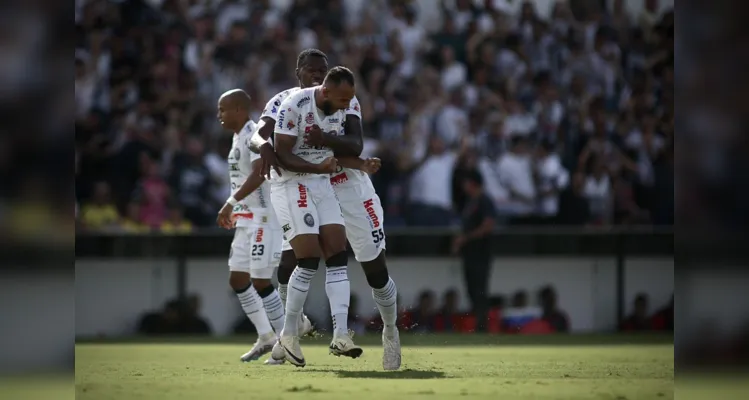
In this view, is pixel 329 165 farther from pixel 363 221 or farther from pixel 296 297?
pixel 296 297

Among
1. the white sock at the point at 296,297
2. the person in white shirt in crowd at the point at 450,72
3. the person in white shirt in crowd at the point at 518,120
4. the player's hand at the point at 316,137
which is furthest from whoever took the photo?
the person in white shirt in crowd at the point at 450,72

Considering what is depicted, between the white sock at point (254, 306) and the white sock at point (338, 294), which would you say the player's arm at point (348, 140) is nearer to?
the white sock at point (338, 294)

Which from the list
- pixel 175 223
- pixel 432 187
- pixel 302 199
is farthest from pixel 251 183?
pixel 175 223

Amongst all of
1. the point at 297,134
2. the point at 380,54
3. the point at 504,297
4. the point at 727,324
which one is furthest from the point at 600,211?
the point at 727,324

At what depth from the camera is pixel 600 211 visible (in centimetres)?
1827

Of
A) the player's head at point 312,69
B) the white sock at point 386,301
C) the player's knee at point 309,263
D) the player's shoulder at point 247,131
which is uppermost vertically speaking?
the player's head at point 312,69

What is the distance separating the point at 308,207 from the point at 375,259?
0.80 meters

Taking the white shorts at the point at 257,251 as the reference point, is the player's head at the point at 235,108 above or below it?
above

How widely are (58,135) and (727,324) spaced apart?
3.11 m

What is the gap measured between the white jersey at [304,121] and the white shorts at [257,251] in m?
1.89

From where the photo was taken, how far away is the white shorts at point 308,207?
33.4 feet

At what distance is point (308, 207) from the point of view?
10219mm

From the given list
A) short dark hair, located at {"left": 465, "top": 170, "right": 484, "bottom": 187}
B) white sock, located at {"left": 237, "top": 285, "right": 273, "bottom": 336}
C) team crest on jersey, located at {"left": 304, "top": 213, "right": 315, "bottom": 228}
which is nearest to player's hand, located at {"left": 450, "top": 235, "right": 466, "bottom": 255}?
short dark hair, located at {"left": 465, "top": 170, "right": 484, "bottom": 187}

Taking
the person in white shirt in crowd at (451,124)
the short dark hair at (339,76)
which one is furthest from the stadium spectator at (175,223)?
the short dark hair at (339,76)
